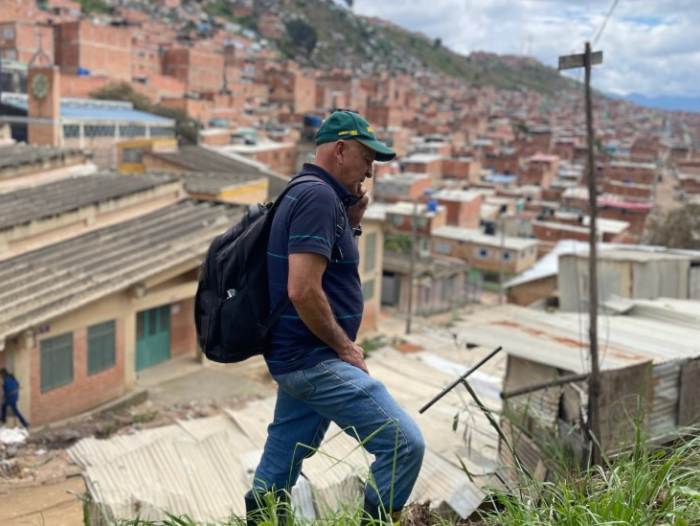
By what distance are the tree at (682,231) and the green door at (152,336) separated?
20133mm

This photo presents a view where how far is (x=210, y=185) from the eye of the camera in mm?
16656

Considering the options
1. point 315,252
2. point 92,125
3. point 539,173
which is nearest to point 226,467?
point 315,252

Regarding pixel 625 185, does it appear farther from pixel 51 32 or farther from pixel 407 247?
pixel 51 32

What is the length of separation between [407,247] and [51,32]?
31900mm

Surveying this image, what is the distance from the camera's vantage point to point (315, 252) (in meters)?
2.21

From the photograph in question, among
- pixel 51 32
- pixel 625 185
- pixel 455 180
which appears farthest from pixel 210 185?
pixel 625 185

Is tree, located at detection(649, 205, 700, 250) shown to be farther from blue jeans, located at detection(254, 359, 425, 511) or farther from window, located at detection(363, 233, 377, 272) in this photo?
blue jeans, located at detection(254, 359, 425, 511)

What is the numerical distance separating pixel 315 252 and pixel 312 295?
145mm

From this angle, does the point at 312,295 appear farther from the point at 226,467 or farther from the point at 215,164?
the point at 215,164

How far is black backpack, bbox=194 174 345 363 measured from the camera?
242 centimetres

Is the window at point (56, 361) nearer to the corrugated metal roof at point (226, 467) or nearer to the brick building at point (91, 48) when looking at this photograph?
the corrugated metal roof at point (226, 467)

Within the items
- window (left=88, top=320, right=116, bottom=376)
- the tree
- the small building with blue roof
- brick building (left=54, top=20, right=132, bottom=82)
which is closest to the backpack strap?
window (left=88, top=320, right=116, bottom=376)

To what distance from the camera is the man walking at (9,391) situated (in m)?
8.95

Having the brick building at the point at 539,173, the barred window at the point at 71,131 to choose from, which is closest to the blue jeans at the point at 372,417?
the barred window at the point at 71,131
